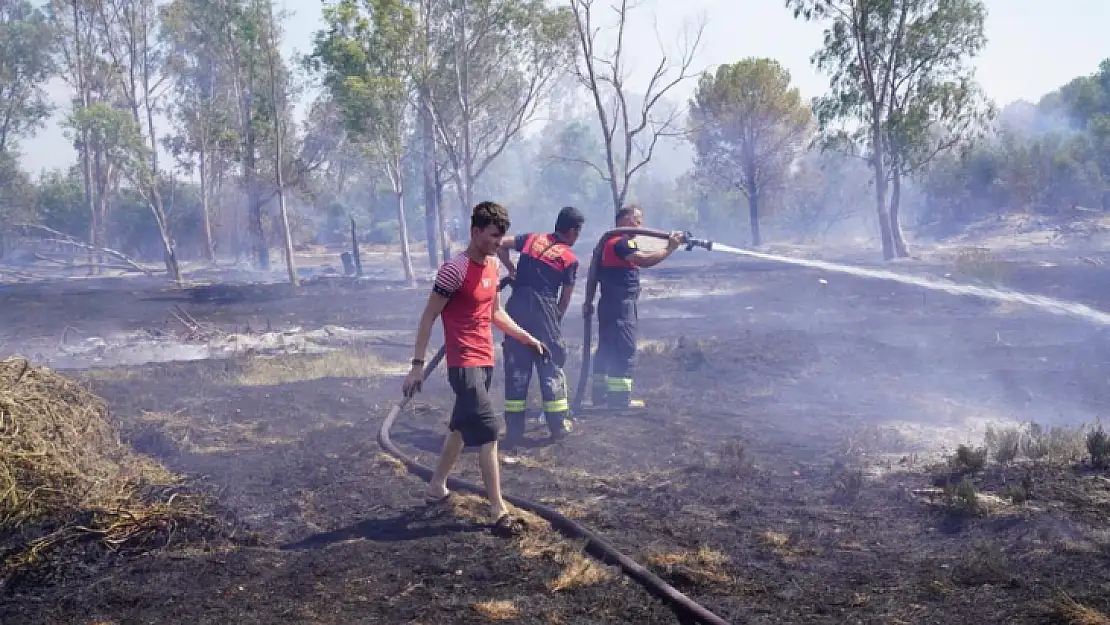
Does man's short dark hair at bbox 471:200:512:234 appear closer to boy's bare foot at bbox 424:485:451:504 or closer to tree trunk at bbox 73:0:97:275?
boy's bare foot at bbox 424:485:451:504

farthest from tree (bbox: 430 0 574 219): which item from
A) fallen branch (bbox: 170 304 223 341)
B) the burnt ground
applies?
the burnt ground

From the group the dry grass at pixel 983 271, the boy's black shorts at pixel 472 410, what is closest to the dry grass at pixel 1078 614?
the boy's black shorts at pixel 472 410

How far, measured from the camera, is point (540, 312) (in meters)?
7.28

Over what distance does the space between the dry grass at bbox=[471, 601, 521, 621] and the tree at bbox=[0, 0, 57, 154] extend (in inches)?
1941

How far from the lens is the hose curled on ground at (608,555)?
3.72m

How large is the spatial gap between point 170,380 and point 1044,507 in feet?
32.3

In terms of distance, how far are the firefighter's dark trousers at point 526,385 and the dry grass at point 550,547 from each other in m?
1.61

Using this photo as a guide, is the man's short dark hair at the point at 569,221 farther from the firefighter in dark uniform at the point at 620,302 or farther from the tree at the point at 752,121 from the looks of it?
the tree at the point at 752,121

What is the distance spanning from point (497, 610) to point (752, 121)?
38.5 meters

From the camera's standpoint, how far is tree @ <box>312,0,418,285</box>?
2612 cm

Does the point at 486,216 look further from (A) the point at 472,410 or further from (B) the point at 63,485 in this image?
(B) the point at 63,485

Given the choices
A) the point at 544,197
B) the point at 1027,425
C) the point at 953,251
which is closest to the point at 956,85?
the point at 953,251

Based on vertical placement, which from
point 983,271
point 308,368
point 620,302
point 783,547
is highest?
point 620,302

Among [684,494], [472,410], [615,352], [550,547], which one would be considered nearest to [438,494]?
[472,410]
